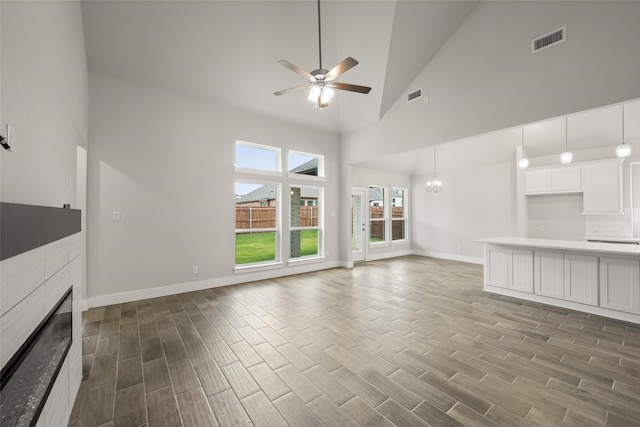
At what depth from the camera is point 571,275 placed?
12.3 feet

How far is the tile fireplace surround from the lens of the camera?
0.87 metres

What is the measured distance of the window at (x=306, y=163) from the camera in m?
6.12

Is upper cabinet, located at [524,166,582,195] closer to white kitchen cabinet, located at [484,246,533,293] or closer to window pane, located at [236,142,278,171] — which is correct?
white kitchen cabinet, located at [484,246,533,293]

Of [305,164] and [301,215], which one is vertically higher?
[305,164]

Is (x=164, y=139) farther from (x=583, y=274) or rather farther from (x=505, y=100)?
(x=583, y=274)

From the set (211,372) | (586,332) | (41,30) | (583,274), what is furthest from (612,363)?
(41,30)

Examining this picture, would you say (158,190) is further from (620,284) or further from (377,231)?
(620,284)

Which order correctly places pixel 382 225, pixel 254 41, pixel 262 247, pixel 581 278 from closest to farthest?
pixel 581 278
pixel 254 41
pixel 382 225
pixel 262 247

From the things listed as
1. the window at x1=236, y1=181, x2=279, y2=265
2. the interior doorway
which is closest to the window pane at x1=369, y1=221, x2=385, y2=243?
the interior doorway

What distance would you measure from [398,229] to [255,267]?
18.0 ft

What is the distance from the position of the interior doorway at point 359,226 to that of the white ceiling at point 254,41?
10.3 feet

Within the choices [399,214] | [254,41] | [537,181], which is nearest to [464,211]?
[537,181]

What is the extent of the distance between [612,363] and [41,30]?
208 inches

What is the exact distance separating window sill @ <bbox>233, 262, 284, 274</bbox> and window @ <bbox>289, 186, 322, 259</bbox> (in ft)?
2.00
